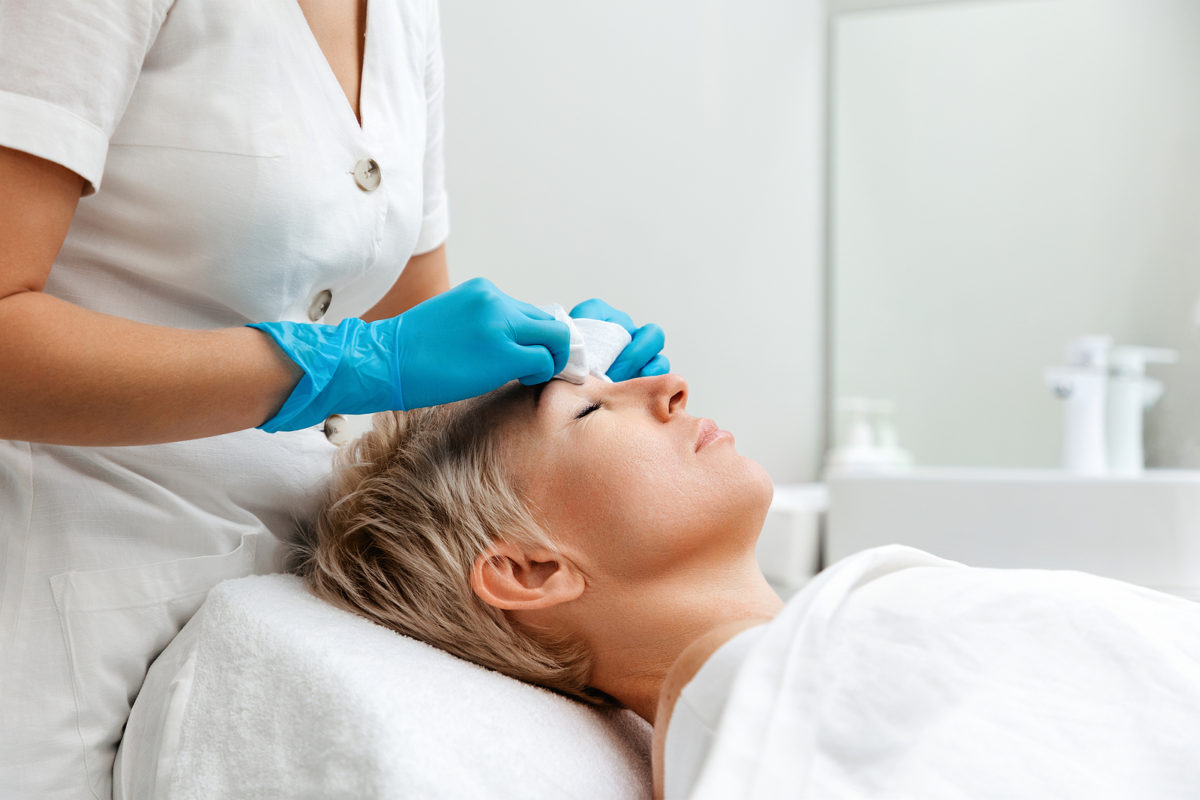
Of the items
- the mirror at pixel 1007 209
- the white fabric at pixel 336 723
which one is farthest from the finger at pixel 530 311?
the mirror at pixel 1007 209

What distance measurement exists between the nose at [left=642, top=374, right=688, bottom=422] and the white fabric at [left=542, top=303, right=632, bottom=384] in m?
0.06

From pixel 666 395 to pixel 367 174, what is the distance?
38 centimetres

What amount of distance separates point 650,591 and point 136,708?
0.47 meters

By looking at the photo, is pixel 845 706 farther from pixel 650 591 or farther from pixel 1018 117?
pixel 1018 117

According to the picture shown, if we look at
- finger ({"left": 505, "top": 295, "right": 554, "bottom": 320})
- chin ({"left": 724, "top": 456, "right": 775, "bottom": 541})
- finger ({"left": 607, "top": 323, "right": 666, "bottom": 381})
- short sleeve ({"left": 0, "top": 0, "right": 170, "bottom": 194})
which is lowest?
chin ({"left": 724, "top": 456, "right": 775, "bottom": 541})

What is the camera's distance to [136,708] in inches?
33.2

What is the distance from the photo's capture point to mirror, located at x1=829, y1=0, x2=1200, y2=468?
2.69 m

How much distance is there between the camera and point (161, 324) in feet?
2.87

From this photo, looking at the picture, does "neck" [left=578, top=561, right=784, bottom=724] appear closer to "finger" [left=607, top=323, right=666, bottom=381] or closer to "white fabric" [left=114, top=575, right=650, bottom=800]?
"white fabric" [left=114, top=575, right=650, bottom=800]

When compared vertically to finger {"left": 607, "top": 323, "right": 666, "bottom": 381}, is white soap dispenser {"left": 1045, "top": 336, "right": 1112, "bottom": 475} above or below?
below

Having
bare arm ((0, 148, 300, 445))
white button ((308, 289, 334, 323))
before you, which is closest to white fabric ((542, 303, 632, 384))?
white button ((308, 289, 334, 323))

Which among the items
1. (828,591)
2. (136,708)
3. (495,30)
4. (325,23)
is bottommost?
(136,708)

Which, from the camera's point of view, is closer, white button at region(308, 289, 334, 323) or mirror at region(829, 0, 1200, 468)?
white button at region(308, 289, 334, 323)

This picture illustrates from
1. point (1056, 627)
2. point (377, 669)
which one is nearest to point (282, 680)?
point (377, 669)
